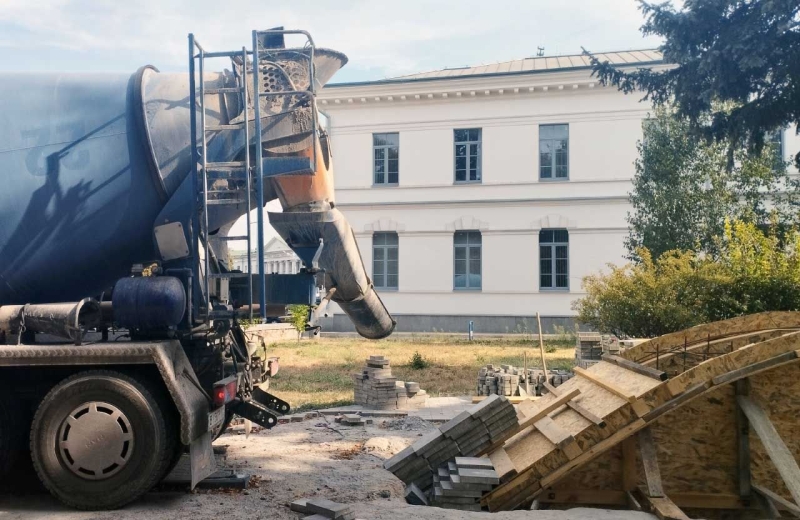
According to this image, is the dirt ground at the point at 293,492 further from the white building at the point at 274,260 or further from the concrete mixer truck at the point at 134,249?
the white building at the point at 274,260

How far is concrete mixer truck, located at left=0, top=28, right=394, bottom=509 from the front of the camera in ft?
19.5

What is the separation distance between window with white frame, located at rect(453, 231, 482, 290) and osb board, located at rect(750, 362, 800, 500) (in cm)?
2230

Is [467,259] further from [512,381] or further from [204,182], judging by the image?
[204,182]

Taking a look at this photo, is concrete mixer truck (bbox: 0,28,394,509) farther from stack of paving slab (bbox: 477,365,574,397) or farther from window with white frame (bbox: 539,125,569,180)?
window with white frame (bbox: 539,125,569,180)

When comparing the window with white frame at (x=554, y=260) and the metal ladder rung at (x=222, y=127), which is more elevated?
the metal ladder rung at (x=222, y=127)

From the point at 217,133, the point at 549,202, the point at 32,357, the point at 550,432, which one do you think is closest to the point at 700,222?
the point at 549,202

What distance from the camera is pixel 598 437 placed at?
6.04 meters

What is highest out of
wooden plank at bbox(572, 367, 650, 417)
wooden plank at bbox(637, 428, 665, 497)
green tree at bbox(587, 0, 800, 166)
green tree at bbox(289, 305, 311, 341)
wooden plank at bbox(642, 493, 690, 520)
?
green tree at bbox(587, 0, 800, 166)

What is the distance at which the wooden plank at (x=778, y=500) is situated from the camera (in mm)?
5766

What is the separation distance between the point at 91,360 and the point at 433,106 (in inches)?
971

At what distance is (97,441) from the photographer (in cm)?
593

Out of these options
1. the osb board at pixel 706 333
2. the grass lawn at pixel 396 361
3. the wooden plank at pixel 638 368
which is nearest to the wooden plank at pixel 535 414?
the wooden plank at pixel 638 368

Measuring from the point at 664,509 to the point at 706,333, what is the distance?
255 centimetres

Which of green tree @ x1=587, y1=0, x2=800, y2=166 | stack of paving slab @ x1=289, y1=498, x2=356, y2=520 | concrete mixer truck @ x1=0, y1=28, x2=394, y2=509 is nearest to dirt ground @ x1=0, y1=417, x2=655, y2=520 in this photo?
stack of paving slab @ x1=289, y1=498, x2=356, y2=520
